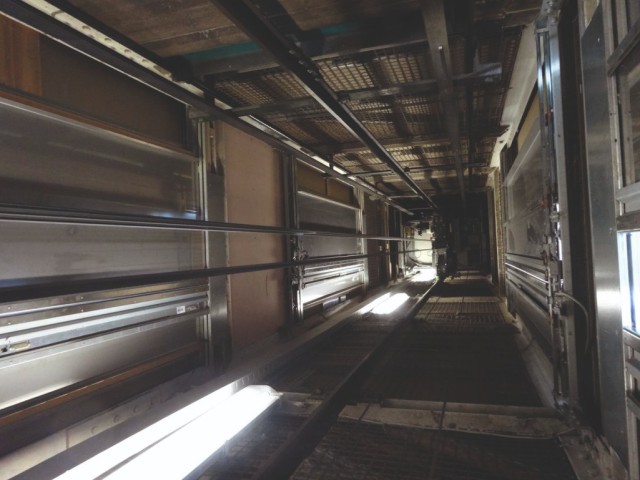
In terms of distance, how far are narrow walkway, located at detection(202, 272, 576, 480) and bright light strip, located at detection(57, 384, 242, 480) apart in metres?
0.26

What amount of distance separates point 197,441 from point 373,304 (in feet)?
13.5

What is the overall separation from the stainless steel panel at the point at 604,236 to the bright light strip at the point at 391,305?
12.4 ft

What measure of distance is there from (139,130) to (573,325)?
3120 mm

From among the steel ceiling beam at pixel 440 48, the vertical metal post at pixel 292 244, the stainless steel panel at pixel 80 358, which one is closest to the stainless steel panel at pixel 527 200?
the steel ceiling beam at pixel 440 48

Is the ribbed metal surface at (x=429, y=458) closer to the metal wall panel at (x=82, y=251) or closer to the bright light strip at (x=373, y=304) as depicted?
the metal wall panel at (x=82, y=251)

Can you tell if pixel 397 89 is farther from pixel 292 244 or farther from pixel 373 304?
pixel 373 304

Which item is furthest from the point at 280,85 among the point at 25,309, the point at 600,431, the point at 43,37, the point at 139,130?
the point at 600,431

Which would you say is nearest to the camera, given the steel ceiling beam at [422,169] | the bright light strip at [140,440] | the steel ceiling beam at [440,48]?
the bright light strip at [140,440]

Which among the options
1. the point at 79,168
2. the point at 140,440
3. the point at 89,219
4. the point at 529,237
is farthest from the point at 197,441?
the point at 529,237

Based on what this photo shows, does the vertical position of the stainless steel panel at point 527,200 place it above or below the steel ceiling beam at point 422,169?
below

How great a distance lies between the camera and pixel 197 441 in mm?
1854

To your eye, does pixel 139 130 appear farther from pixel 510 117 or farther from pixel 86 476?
pixel 510 117

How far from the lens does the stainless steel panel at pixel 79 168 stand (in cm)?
206

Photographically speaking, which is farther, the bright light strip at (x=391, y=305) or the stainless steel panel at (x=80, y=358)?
the bright light strip at (x=391, y=305)
